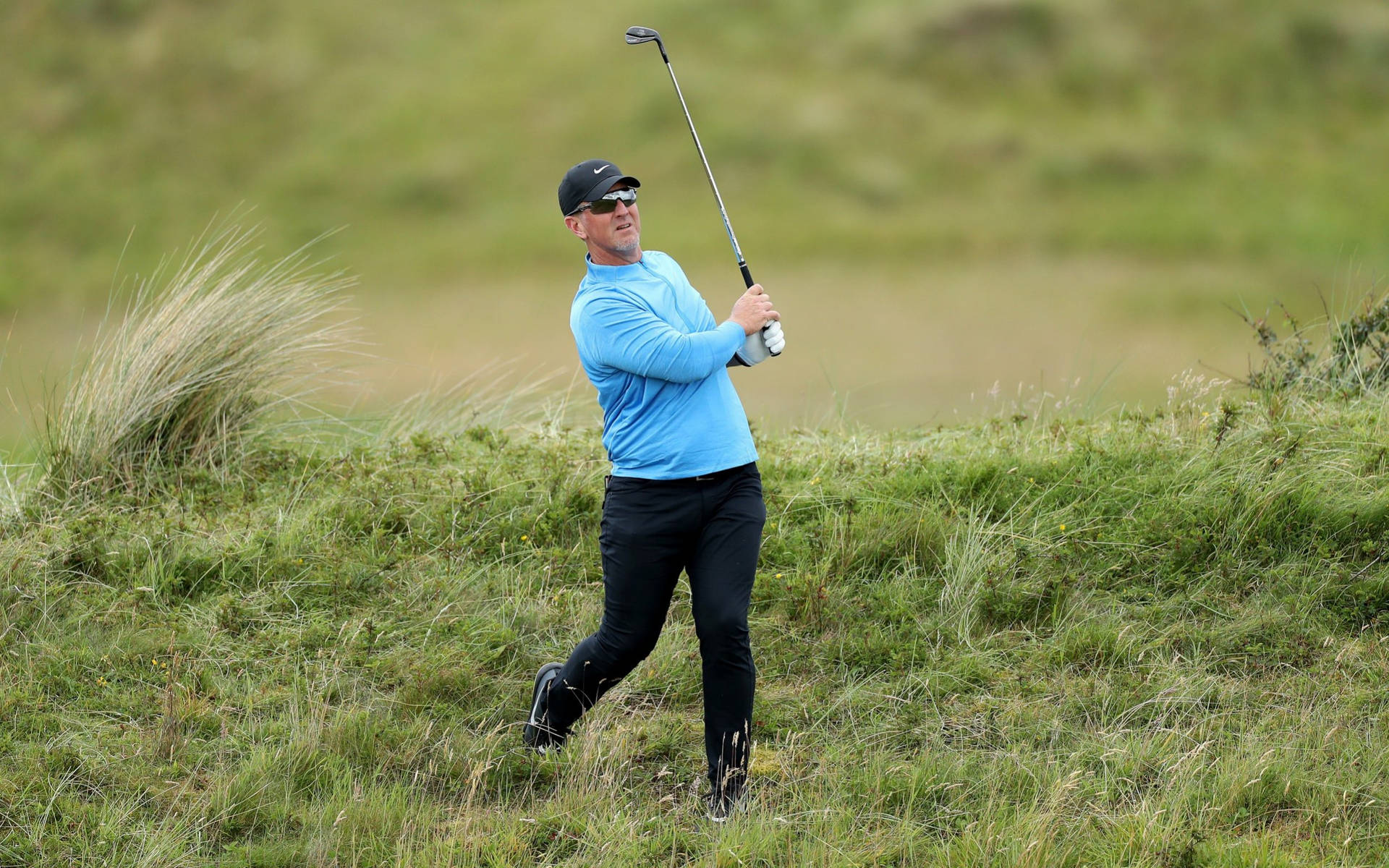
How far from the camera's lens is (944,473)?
6125 mm

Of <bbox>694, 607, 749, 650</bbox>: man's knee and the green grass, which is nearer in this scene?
<bbox>694, 607, 749, 650</bbox>: man's knee

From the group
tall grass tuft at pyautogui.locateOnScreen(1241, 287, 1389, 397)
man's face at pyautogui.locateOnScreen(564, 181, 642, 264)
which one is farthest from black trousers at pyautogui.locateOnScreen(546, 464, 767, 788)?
tall grass tuft at pyautogui.locateOnScreen(1241, 287, 1389, 397)

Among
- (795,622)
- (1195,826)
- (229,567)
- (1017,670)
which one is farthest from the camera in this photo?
(229,567)

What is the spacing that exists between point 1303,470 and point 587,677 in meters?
3.60

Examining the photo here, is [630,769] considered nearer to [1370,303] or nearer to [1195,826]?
[1195,826]

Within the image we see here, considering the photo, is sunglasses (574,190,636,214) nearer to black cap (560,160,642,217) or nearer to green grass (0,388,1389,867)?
black cap (560,160,642,217)

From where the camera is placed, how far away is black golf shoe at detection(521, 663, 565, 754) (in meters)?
4.33

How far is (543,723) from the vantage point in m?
4.36

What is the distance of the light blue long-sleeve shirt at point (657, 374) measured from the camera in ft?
12.3

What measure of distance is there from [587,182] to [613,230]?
0.16 meters

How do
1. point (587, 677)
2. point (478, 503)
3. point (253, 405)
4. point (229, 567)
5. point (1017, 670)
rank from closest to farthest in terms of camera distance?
point (587, 677)
point (1017, 670)
point (229, 567)
point (478, 503)
point (253, 405)

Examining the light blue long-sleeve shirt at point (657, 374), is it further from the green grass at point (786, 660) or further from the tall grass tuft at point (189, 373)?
the tall grass tuft at point (189, 373)

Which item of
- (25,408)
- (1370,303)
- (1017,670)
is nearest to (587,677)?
(1017,670)

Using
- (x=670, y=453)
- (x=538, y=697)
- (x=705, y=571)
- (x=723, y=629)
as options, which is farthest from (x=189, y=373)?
(x=723, y=629)
